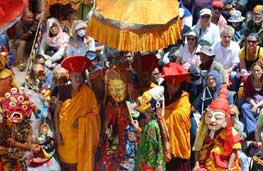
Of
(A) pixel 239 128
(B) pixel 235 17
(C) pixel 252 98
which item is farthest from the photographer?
(B) pixel 235 17

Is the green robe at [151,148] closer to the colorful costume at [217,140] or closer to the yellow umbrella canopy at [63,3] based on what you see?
the colorful costume at [217,140]

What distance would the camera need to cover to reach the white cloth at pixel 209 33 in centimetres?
1336

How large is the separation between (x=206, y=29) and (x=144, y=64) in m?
3.38

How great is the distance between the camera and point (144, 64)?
10.4 m

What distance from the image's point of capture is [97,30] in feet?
32.7

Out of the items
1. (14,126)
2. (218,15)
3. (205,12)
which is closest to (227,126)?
(14,126)

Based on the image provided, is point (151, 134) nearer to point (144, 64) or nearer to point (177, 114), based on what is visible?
point (177, 114)

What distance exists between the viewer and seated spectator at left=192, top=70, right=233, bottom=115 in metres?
10.9

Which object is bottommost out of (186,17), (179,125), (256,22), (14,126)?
(179,125)

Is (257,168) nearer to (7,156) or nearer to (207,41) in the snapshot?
(7,156)

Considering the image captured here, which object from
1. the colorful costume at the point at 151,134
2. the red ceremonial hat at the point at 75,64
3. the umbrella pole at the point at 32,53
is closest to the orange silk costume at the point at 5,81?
the red ceremonial hat at the point at 75,64

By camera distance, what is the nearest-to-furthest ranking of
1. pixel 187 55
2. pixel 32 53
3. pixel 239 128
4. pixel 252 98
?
pixel 239 128, pixel 252 98, pixel 187 55, pixel 32 53

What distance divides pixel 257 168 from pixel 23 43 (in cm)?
626

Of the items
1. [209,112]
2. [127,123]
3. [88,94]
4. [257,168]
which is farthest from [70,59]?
[257,168]
